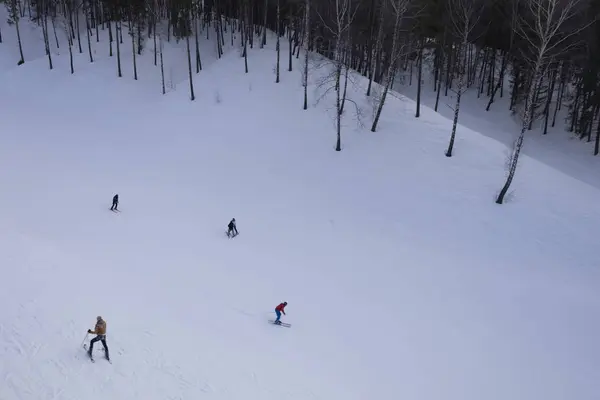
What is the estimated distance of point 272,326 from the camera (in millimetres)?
16812

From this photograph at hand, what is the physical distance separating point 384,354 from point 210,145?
21.2 meters

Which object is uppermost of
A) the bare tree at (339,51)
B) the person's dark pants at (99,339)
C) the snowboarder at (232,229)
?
the bare tree at (339,51)

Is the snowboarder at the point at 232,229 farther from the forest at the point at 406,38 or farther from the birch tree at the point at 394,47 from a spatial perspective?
the birch tree at the point at 394,47

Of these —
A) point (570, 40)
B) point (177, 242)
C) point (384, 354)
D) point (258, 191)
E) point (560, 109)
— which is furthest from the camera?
point (560, 109)

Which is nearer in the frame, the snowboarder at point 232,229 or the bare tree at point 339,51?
the snowboarder at point 232,229

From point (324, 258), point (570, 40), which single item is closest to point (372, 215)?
point (324, 258)

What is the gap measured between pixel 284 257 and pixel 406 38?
26.1m

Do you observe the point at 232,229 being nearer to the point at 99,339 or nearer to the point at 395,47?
the point at 99,339

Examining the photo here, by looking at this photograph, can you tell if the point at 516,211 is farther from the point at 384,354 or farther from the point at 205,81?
the point at 205,81

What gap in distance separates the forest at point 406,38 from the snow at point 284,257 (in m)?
3.00

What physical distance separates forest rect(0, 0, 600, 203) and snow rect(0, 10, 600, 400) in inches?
118

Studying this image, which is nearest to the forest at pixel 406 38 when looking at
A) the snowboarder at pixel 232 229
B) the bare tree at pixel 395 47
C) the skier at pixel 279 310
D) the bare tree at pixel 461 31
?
the bare tree at pixel 395 47

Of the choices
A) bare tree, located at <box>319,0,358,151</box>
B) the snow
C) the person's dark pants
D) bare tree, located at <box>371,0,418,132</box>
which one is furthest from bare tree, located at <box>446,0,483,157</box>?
the person's dark pants

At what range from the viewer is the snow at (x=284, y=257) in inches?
574
